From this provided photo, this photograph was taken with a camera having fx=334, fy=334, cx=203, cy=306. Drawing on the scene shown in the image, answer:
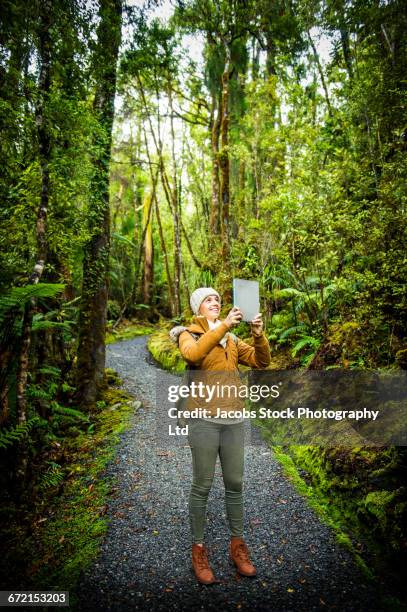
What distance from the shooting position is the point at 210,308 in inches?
108

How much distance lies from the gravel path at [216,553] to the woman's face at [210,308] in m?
2.15

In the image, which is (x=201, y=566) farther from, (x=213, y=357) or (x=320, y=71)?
(x=320, y=71)

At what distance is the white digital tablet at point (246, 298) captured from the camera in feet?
7.92

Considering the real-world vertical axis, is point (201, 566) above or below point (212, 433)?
below

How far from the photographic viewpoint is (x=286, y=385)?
599 cm

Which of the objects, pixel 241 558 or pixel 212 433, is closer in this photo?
pixel 212 433

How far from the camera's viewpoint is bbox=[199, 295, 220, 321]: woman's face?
2734 millimetres

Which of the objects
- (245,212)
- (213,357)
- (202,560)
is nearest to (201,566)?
(202,560)

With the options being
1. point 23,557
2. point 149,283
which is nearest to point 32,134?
point 23,557

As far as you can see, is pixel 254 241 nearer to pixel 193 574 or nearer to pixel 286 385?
pixel 286 385

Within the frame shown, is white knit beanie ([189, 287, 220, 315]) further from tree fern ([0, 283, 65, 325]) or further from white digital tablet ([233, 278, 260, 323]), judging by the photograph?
tree fern ([0, 283, 65, 325])

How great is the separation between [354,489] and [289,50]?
11.3 meters

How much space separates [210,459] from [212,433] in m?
0.20

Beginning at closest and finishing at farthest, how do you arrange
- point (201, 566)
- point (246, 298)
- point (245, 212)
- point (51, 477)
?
point (246, 298) → point (201, 566) → point (51, 477) → point (245, 212)
